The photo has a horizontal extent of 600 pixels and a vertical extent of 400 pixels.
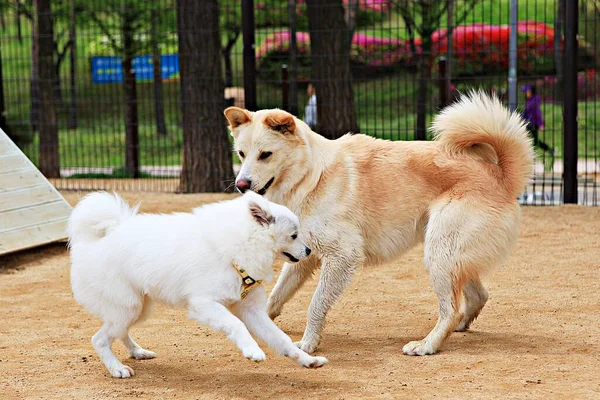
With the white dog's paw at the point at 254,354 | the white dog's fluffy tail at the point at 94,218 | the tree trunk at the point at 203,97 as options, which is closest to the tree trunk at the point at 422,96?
the tree trunk at the point at 203,97

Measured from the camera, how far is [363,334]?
570 centimetres

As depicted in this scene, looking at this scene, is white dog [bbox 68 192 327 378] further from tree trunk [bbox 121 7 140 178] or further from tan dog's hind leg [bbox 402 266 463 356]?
tree trunk [bbox 121 7 140 178]

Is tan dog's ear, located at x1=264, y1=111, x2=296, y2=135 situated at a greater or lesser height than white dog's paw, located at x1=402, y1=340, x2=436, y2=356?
greater

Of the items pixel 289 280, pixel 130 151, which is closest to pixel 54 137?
pixel 130 151

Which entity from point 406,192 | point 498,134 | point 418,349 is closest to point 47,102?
point 406,192

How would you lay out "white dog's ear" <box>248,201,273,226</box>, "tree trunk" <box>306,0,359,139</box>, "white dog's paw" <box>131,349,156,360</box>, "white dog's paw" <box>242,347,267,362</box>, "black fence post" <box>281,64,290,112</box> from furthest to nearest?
"black fence post" <box>281,64,290,112</box>, "tree trunk" <box>306,0,359,139</box>, "white dog's paw" <box>131,349,156,360</box>, "white dog's ear" <box>248,201,273,226</box>, "white dog's paw" <box>242,347,267,362</box>

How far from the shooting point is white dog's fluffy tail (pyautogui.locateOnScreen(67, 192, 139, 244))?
4.86 meters

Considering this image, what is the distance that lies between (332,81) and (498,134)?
6687 mm

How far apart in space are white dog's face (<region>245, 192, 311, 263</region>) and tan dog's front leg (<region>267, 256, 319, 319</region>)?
1.04m

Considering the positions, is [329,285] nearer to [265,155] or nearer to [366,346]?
[366,346]

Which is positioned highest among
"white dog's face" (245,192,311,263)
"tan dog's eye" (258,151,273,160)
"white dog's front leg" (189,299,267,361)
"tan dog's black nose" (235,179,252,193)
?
"tan dog's eye" (258,151,273,160)

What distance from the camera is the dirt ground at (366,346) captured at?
4465mm

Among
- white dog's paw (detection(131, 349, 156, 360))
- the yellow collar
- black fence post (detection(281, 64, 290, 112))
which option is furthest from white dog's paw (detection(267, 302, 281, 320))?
black fence post (detection(281, 64, 290, 112))

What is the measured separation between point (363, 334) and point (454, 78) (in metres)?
6.56
